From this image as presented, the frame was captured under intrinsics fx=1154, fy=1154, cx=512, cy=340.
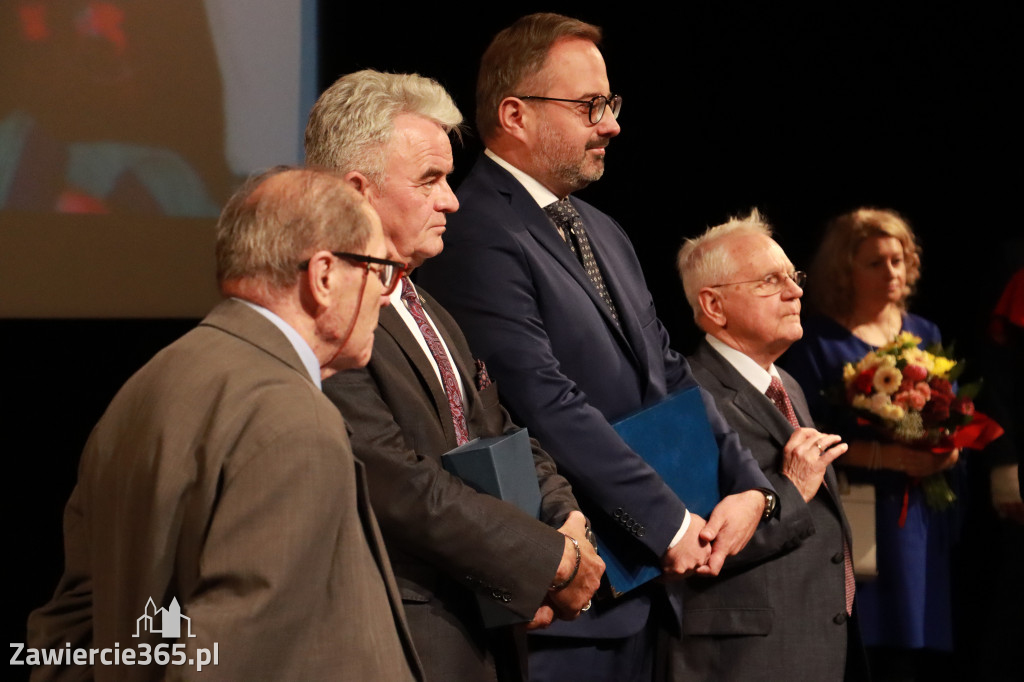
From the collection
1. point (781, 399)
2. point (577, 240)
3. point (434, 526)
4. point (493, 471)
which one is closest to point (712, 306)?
point (781, 399)

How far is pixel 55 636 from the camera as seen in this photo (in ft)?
5.70

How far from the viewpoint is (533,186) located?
9.62 feet

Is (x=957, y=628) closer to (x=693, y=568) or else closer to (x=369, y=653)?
(x=693, y=568)

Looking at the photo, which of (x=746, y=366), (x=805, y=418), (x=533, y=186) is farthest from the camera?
(x=805, y=418)

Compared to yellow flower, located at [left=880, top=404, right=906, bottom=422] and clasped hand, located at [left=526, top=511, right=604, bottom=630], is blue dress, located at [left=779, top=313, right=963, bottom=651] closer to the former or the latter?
yellow flower, located at [left=880, top=404, right=906, bottom=422]

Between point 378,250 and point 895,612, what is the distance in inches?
117

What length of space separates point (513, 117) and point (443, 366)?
34.3 inches

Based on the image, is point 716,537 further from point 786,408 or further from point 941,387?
point 941,387

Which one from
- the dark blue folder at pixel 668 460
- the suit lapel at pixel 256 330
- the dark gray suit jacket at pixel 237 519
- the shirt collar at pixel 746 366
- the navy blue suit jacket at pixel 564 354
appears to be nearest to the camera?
Answer: the dark gray suit jacket at pixel 237 519

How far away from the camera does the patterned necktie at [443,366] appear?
234 centimetres

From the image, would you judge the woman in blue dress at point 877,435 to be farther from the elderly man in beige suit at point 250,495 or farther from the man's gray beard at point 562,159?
the elderly man in beige suit at point 250,495

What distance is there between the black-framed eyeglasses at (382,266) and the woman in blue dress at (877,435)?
269 cm

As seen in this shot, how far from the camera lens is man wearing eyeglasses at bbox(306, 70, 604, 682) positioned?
213 centimetres

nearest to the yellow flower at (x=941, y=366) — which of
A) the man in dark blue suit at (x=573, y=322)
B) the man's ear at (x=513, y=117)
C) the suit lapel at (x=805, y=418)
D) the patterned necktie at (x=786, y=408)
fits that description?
the suit lapel at (x=805, y=418)
